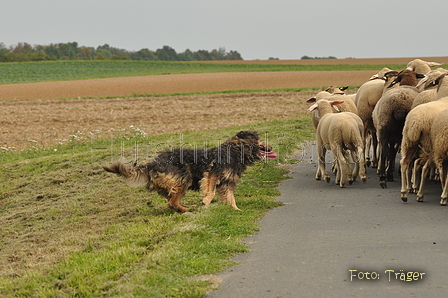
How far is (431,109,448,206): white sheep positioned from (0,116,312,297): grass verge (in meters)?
2.83

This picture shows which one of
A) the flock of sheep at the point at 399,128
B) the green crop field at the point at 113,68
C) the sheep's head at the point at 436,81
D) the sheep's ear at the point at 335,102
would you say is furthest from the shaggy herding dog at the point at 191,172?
the green crop field at the point at 113,68

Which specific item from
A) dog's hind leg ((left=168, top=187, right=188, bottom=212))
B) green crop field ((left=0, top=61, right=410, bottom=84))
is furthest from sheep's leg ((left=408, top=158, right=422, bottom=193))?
green crop field ((left=0, top=61, right=410, bottom=84))

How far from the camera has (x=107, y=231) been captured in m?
9.41

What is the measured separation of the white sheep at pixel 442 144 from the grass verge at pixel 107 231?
9.29 feet

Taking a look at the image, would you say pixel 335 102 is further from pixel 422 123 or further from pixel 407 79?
pixel 422 123

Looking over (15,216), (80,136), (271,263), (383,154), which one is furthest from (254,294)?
(80,136)

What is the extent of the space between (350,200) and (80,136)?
15234mm

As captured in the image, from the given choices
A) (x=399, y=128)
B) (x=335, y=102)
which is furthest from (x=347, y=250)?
(x=335, y=102)

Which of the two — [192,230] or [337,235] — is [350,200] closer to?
[337,235]

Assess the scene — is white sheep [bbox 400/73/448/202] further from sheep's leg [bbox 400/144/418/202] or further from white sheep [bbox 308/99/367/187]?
white sheep [bbox 308/99/367/187]

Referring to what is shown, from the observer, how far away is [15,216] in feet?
39.7

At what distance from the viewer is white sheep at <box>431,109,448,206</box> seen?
9375 millimetres

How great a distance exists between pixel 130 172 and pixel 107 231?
1.04 metres

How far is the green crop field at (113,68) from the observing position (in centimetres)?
7494
